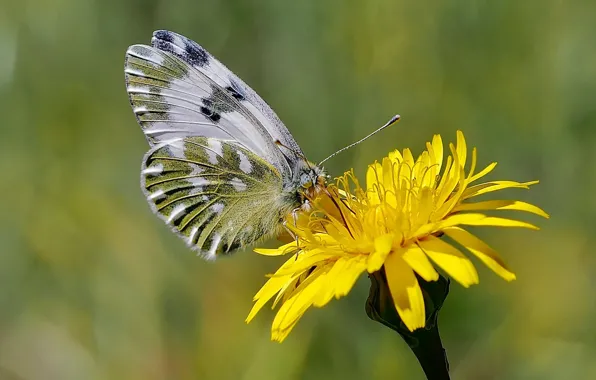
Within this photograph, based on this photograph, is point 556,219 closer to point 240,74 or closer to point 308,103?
point 308,103

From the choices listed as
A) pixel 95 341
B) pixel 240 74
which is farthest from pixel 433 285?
pixel 240 74

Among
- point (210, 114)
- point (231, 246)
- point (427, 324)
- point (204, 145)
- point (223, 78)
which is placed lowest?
point (427, 324)

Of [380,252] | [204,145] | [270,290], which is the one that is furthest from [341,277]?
[204,145]

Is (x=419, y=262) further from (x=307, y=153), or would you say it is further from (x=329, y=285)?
(x=307, y=153)

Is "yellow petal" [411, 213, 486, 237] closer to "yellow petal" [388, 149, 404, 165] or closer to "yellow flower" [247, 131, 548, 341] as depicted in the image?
"yellow flower" [247, 131, 548, 341]

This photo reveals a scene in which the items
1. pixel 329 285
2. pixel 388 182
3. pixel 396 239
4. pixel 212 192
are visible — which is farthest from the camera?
pixel 212 192

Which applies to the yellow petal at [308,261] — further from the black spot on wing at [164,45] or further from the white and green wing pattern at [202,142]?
the black spot on wing at [164,45]

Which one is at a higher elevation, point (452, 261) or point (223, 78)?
point (223, 78)

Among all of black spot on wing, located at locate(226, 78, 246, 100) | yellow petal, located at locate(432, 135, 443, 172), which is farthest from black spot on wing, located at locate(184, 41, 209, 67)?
yellow petal, located at locate(432, 135, 443, 172)

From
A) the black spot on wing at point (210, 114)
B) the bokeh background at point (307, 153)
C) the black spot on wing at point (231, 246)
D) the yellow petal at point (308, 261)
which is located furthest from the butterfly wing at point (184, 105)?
the bokeh background at point (307, 153)
